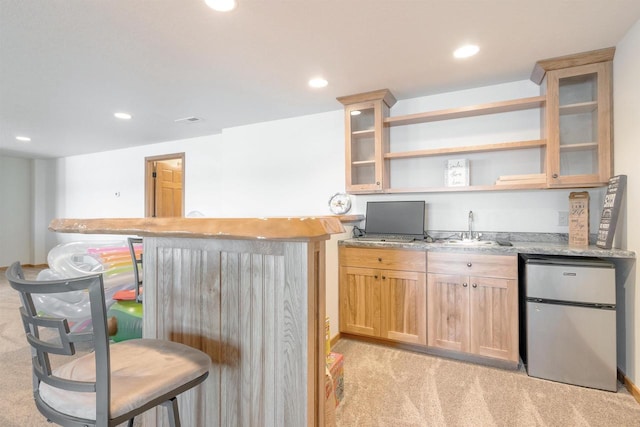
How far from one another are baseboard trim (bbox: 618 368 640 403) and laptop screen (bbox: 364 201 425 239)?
66.1 inches

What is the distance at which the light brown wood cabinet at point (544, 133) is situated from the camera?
7.61 ft

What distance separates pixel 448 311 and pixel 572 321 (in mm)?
794

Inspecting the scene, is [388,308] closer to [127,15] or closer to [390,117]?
[390,117]

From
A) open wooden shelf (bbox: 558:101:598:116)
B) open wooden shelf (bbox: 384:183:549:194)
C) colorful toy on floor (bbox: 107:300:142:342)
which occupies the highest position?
open wooden shelf (bbox: 558:101:598:116)

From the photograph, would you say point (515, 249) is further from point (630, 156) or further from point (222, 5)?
point (222, 5)

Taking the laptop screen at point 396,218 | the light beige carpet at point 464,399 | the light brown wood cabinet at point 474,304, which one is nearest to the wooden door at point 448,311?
the light brown wood cabinet at point 474,304

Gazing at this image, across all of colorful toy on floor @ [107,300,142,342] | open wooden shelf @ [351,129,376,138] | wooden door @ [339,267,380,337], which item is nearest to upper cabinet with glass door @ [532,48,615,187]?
open wooden shelf @ [351,129,376,138]

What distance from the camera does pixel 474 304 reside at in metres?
2.40

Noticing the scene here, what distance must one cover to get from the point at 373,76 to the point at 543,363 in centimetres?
261

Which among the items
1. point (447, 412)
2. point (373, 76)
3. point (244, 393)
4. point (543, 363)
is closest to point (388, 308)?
point (447, 412)

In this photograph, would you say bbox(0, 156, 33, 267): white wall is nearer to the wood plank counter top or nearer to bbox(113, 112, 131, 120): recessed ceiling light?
bbox(113, 112, 131, 120): recessed ceiling light

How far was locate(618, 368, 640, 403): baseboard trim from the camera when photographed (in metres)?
1.93

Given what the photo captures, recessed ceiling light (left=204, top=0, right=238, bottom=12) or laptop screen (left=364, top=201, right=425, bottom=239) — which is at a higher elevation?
recessed ceiling light (left=204, top=0, right=238, bottom=12)

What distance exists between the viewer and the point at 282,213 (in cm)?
Result: 394
